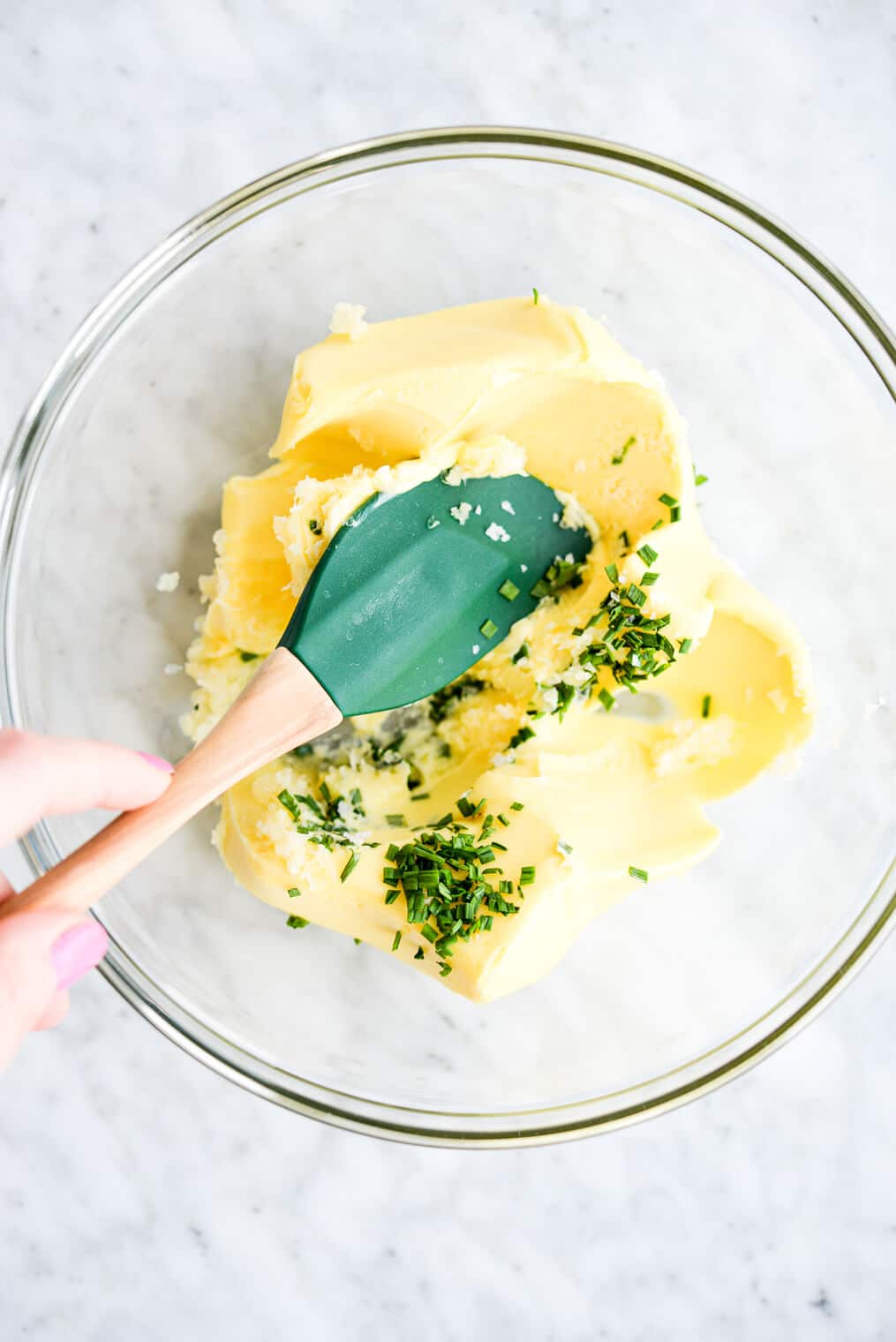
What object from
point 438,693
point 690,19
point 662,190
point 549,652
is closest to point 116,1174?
point 438,693

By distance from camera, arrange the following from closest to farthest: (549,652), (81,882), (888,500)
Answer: (81,882)
(549,652)
(888,500)

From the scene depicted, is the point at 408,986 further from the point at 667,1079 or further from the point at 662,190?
the point at 662,190

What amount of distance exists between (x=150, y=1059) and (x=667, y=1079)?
79cm

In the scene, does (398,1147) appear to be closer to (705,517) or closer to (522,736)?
(522,736)

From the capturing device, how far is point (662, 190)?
1509mm

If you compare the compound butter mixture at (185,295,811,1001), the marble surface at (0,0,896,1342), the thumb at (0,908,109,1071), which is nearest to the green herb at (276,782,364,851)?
the compound butter mixture at (185,295,811,1001)

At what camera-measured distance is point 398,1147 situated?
5.25ft

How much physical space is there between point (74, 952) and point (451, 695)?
2.26 ft

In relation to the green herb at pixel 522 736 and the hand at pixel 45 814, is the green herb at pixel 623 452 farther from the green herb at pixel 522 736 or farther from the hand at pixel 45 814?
the hand at pixel 45 814

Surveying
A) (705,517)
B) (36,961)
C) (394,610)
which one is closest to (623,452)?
(705,517)

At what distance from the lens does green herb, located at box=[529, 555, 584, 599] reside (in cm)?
146

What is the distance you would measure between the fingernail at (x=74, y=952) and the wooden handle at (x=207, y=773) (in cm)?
3

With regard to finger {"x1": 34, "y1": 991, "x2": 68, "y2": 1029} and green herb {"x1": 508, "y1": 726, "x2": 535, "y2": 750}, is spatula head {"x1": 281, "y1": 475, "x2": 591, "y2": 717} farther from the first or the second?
finger {"x1": 34, "y1": 991, "x2": 68, "y2": 1029}

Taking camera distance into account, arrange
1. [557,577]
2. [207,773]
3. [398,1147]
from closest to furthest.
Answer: [207,773], [557,577], [398,1147]
